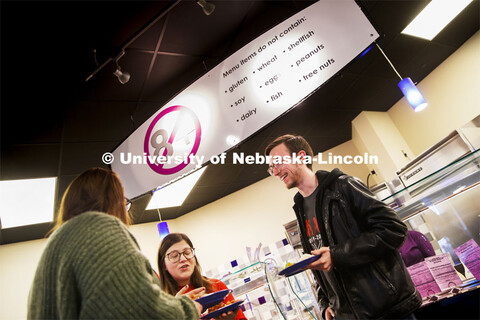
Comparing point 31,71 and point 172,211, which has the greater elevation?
point 31,71

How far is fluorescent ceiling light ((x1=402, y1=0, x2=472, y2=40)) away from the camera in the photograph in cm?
384

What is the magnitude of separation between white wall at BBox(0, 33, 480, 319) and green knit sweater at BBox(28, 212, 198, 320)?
17.8ft

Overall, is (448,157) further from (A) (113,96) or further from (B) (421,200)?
(A) (113,96)

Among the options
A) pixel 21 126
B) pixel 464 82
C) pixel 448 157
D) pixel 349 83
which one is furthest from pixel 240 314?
pixel 464 82

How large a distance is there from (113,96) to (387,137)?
4.94m

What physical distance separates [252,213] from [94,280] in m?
6.08

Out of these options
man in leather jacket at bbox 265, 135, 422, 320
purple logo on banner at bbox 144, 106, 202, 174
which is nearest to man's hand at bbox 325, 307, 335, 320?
man in leather jacket at bbox 265, 135, 422, 320

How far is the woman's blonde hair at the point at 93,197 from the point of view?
1.25 metres

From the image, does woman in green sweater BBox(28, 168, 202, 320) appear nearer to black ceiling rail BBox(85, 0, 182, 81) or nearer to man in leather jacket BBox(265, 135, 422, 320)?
man in leather jacket BBox(265, 135, 422, 320)

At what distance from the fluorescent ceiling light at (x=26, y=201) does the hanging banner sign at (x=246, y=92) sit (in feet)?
6.83

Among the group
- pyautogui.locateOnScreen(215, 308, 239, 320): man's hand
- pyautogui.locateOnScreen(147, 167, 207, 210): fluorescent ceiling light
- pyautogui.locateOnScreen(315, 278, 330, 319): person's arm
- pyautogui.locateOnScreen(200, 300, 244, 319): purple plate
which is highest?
pyautogui.locateOnScreen(147, 167, 207, 210): fluorescent ceiling light

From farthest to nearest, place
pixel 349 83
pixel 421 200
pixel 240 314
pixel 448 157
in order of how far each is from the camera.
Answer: pixel 349 83 → pixel 448 157 → pixel 240 314 → pixel 421 200

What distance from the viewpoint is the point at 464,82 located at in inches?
191

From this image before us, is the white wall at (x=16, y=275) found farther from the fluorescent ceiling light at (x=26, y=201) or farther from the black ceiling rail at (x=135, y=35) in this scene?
the black ceiling rail at (x=135, y=35)
